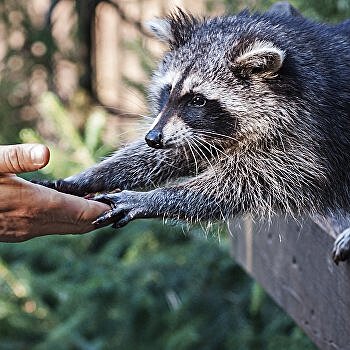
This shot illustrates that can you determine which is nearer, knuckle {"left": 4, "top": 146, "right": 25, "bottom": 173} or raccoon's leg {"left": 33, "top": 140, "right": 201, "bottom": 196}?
knuckle {"left": 4, "top": 146, "right": 25, "bottom": 173}

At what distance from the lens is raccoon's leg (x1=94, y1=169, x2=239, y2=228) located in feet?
8.27

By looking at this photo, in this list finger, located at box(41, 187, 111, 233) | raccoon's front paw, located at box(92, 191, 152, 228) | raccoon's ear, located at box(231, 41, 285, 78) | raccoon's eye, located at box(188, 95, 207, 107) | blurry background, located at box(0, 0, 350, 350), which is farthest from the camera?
blurry background, located at box(0, 0, 350, 350)

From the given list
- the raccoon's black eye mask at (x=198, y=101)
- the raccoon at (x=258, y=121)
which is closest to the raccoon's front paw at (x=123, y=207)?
the raccoon at (x=258, y=121)

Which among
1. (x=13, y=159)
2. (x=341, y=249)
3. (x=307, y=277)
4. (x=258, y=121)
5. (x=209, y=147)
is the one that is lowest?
(x=307, y=277)

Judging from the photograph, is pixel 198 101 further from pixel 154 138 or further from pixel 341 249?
pixel 341 249

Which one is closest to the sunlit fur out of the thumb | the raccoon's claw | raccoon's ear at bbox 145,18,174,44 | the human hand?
raccoon's ear at bbox 145,18,174,44

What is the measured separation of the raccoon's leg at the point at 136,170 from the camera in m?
2.91

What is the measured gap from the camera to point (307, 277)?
9.18ft

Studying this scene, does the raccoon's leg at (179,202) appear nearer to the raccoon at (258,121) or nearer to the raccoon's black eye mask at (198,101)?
the raccoon at (258,121)

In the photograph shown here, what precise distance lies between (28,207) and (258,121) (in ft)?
3.11

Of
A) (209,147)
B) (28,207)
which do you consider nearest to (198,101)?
(209,147)

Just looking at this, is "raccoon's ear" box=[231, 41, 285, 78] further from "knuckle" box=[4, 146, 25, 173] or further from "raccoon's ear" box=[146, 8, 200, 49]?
"knuckle" box=[4, 146, 25, 173]

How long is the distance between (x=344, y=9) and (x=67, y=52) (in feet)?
11.1

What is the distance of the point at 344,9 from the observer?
12.5ft
